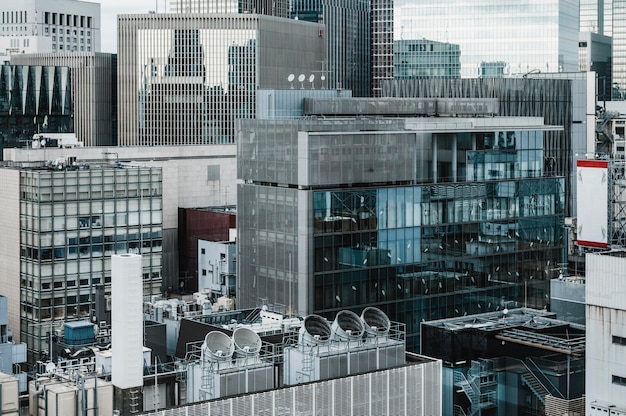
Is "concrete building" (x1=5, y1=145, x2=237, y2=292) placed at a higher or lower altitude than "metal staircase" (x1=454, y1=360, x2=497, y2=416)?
higher

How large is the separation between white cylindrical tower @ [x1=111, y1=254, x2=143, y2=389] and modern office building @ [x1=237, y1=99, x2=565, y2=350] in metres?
40.9

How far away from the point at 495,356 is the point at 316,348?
2454cm

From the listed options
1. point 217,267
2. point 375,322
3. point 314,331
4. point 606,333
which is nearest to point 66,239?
point 217,267

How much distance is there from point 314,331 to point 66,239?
55.9 m

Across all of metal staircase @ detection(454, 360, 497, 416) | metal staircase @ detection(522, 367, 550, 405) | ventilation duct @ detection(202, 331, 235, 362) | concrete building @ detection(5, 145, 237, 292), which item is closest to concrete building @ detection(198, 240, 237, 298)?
concrete building @ detection(5, 145, 237, 292)

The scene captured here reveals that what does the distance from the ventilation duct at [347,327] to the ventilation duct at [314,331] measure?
25.4 inches

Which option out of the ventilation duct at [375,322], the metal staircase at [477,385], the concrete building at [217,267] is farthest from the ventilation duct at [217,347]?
the concrete building at [217,267]

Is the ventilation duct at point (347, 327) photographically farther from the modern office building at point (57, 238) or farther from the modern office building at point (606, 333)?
the modern office building at point (57, 238)

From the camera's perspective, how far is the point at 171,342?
11150 cm

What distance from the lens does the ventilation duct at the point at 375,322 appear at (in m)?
87.2

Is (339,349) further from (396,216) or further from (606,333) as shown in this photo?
(396,216)

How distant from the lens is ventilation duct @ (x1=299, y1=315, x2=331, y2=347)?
83.9 m

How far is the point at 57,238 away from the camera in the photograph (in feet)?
444

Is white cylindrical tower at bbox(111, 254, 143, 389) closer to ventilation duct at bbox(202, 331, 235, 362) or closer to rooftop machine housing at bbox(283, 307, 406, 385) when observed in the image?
ventilation duct at bbox(202, 331, 235, 362)
